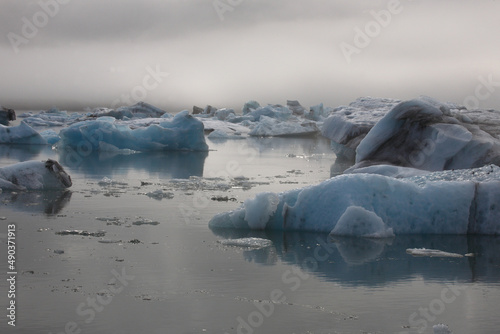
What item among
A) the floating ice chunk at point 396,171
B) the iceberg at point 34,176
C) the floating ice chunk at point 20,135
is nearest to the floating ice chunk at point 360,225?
the floating ice chunk at point 396,171

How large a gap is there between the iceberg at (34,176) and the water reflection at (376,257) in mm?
4886

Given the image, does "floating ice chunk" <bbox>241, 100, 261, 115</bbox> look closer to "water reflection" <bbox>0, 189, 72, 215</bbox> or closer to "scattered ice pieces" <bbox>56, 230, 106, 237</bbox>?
"water reflection" <bbox>0, 189, 72, 215</bbox>

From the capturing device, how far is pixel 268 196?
8812 millimetres

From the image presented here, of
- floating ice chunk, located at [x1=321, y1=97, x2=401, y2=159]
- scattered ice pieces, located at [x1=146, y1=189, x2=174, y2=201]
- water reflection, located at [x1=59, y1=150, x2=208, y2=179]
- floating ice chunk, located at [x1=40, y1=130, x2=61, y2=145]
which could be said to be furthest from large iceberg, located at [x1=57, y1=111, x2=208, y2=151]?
scattered ice pieces, located at [x1=146, y1=189, x2=174, y2=201]

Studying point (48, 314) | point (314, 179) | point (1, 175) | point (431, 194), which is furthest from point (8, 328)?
point (314, 179)

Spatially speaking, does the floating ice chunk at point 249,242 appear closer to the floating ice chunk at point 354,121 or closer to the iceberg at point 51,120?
the floating ice chunk at point 354,121

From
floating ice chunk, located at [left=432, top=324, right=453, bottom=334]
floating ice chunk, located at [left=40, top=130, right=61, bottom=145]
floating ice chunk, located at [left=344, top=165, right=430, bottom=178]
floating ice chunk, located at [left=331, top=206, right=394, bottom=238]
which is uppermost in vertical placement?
floating ice chunk, located at [left=344, top=165, right=430, bottom=178]

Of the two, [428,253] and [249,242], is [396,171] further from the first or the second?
[249,242]

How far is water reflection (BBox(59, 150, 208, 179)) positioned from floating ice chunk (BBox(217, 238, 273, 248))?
314 inches

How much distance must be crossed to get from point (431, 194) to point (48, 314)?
5538mm

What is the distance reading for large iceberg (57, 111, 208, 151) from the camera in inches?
946

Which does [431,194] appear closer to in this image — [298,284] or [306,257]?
[306,257]

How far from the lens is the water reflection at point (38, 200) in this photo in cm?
1020

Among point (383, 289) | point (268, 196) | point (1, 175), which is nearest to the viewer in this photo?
point (383, 289)
